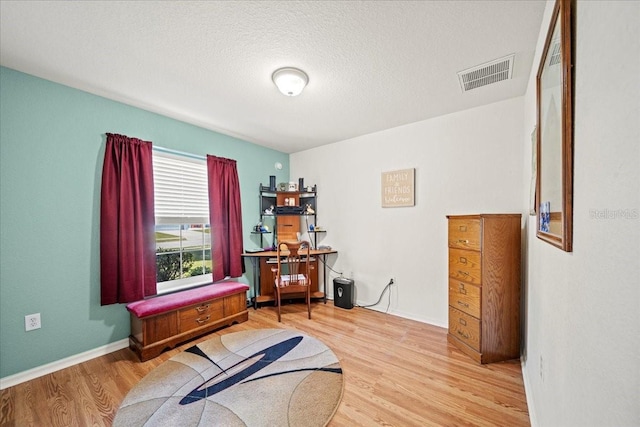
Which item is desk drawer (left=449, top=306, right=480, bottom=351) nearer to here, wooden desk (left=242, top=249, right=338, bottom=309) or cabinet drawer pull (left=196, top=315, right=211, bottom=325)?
wooden desk (left=242, top=249, right=338, bottom=309)

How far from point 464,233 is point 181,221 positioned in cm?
323

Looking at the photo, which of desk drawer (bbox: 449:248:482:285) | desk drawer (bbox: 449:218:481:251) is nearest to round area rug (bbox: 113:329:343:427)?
desk drawer (bbox: 449:248:482:285)

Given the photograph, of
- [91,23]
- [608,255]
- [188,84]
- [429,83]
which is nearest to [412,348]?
[608,255]

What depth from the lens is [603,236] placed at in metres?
0.63

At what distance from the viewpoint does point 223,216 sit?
3.42 m

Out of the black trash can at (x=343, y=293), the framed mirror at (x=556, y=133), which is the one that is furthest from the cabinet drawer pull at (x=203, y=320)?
the framed mirror at (x=556, y=133)

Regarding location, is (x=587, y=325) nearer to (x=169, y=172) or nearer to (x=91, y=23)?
(x=91, y=23)

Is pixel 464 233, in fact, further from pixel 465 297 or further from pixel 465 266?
pixel 465 297

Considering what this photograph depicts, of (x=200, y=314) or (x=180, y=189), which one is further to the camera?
(x=180, y=189)

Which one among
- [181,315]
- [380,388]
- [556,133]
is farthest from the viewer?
[181,315]

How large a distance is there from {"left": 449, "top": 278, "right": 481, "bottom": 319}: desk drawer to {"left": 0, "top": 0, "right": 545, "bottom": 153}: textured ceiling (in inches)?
74.4

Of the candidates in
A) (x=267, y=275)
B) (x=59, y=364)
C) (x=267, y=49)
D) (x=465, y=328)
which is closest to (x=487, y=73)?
(x=267, y=49)

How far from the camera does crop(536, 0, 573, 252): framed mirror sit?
0.87 metres

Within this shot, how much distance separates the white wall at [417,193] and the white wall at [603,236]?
2.00 metres
